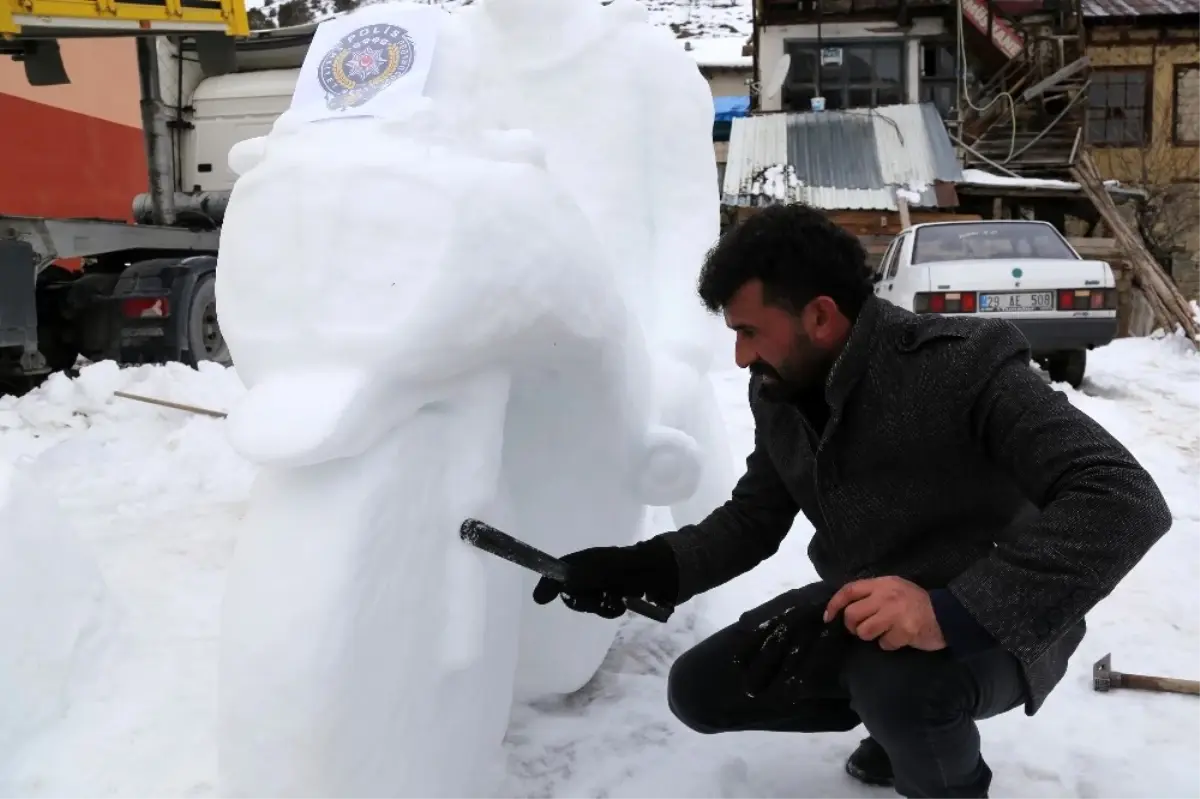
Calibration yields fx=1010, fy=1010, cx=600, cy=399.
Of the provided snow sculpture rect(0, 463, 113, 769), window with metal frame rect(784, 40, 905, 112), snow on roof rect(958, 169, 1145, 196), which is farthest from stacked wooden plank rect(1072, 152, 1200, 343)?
snow sculpture rect(0, 463, 113, 769)

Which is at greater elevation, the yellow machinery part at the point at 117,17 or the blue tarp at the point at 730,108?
the yellow machinery part at the point at 117,17

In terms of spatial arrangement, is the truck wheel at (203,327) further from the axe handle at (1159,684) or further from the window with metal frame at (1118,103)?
the window with metal frame at (1118,103)

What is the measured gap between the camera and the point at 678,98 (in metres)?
2.72

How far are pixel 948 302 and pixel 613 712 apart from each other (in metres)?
4.55

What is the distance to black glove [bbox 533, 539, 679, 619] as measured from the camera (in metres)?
1.70

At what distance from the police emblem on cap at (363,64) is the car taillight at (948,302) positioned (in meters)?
4.84

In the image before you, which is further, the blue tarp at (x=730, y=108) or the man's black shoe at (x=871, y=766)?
the blue tarp at (x=730, y=108)

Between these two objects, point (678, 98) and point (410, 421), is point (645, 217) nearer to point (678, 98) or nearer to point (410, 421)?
point (678, 98)

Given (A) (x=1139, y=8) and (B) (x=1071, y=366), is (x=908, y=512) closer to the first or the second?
(B) (x=1071, y=366)

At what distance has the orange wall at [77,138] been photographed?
6.30 metres

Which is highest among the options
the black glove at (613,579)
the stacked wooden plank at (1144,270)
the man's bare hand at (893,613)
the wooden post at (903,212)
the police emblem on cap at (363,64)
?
the police emblem on cap at (363,64)

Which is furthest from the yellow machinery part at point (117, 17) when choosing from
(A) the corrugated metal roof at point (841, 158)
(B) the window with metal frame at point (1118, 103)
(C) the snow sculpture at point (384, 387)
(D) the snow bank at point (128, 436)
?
(B) the window with metal frame at point (1118, 103)

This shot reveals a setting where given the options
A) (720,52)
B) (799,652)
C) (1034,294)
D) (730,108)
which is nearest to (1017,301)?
(1034,294)

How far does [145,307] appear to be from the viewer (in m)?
5.77
